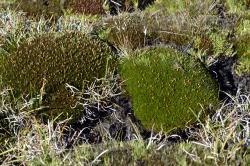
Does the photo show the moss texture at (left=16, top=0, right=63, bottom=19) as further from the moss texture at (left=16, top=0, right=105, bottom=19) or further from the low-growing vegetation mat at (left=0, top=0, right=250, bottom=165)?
the low-growing vegetation mat at (left=0, top=0, right=250, bottom=165)

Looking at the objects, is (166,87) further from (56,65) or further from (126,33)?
(126,33)

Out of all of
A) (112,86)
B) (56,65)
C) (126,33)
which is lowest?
(112,86)

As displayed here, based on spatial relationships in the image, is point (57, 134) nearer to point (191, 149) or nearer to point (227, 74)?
point (191, 149)

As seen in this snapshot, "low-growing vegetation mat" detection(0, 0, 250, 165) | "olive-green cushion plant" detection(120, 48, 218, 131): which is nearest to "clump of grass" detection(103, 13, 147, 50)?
"low-growing vegetation mat" detection(0, 0, 250, 165)

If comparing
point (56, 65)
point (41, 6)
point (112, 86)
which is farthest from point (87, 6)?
point (112, 86)

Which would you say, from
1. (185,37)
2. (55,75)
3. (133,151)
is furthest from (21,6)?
(133,151)

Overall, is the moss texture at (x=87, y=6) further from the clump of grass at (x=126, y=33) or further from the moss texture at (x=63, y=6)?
the clump of grass at (x=126, y=33)
